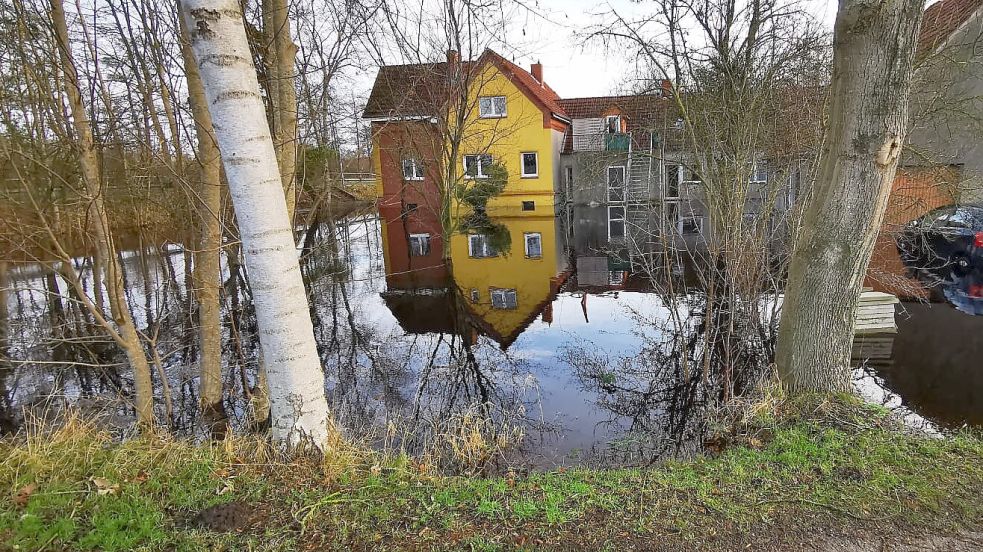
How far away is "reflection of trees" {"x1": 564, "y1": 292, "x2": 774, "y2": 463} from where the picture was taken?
17.2 feet

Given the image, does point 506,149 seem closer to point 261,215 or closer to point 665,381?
point 665,381

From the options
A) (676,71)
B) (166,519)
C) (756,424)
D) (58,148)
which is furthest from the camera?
(676,71)

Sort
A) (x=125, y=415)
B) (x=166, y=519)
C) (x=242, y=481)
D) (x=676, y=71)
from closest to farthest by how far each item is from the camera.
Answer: (x=166, y=519)
(x=242, y=481)
(x=125, y=415)
(x=676, y=71)

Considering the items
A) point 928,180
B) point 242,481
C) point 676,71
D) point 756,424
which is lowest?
point 756,424

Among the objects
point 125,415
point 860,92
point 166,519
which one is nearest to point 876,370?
point 860,92

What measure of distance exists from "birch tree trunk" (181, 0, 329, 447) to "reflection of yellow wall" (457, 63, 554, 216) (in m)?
20.6

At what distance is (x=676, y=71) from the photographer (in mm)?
6340

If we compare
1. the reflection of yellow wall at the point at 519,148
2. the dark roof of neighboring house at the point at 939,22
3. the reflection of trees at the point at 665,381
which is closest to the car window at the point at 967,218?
the dark roof of neighboring house at the point at 939,22

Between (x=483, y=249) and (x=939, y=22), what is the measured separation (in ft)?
40.0

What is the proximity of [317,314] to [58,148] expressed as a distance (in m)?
6.33

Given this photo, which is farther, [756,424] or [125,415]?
[125,415]

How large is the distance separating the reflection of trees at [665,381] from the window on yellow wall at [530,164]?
56.1ft

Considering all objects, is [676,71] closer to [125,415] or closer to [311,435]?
[311,435]

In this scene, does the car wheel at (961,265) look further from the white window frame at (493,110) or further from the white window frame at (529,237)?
the white window frame at (493,110)
